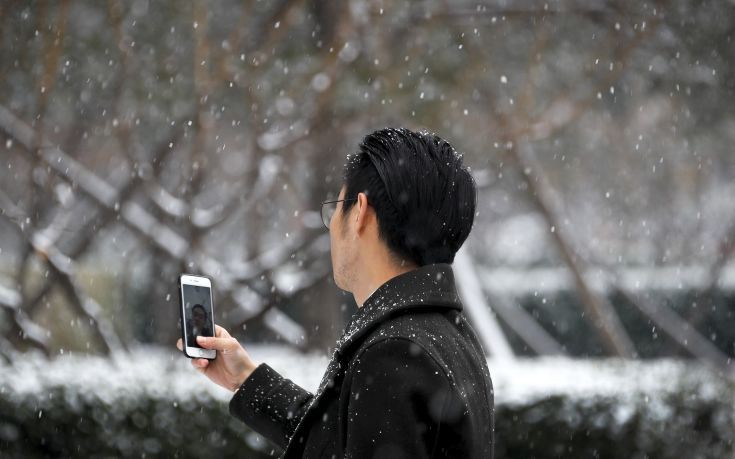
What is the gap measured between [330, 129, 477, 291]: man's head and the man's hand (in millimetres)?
433

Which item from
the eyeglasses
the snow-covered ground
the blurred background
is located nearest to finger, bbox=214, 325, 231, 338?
the eyeglasses

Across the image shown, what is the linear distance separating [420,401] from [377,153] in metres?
0.39

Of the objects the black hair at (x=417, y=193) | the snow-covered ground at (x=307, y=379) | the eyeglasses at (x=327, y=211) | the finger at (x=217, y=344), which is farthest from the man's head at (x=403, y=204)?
the snow-covered ground at (x=307, y=379)

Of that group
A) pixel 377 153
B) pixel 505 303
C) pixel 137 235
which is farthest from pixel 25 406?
pixel 505 303

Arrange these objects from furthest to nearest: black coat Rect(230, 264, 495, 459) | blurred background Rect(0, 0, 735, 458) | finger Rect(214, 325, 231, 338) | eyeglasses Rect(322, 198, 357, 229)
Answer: blurred background Rect(0, 0, 735, 458) → finger Rect(214, 325, 231, 338) → eyeglasses Rect(322, 198, 357, 229) → black coat Rect(230, 264, 495, 459)

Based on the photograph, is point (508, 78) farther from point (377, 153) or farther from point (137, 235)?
point (377, 153)

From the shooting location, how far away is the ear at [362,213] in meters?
1.47

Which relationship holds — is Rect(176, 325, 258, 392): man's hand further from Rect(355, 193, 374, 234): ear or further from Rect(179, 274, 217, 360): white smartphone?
Rect(355, 193, 374, 234): ear

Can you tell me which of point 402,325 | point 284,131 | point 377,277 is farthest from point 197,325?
point 284,131

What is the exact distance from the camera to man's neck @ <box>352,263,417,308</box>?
1.50 m

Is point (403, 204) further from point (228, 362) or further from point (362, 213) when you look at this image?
point (228, 362)

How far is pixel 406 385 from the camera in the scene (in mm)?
1308

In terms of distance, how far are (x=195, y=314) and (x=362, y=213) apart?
0.58 metres

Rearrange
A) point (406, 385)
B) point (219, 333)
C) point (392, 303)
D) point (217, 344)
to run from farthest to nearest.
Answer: point (219, 333)
point (217, 344)
point (392, 303)
point (406, 385)
